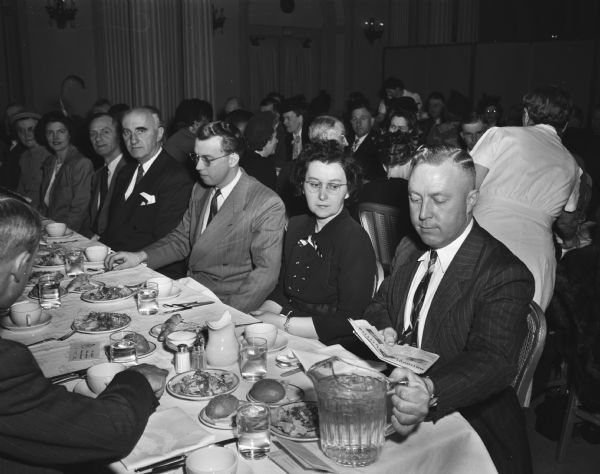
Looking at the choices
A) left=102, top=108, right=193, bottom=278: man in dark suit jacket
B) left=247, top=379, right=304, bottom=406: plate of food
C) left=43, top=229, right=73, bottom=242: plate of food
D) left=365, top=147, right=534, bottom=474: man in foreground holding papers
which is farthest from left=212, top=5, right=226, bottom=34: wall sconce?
left=247, top=379, right=304, bottom=406: plate of food

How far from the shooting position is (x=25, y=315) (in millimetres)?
2363

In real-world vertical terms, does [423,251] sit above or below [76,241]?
above

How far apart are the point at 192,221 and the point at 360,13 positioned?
9.74 m

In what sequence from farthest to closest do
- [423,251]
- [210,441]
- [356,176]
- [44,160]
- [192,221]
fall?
[44,160] < [192,221] < [356,176] < [423,251] < [210,441]

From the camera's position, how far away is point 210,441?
4.91ft

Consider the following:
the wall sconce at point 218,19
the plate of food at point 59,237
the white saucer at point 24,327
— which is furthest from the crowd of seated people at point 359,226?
the wall sconce at point 218,19

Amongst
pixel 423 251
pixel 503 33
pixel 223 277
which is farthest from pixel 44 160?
pixel 503 33

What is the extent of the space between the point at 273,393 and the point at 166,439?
340mm

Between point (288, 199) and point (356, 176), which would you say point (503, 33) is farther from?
point (356, 176)

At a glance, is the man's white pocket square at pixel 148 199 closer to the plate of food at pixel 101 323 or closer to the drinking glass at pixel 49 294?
the drinking glass at pixel 49 294

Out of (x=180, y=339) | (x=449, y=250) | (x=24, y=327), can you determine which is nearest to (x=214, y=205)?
(x=24, y=327)

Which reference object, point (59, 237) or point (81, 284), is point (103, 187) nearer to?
point (59, 237)

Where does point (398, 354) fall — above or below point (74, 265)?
above

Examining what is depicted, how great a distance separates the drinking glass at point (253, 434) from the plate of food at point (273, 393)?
0.22 meters
